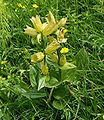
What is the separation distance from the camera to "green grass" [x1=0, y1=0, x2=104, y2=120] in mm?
1550

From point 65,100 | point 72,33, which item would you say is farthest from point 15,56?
point 65,100

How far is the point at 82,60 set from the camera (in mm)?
1635

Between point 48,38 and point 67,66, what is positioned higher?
point 48,38

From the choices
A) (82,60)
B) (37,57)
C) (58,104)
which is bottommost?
(58,104)

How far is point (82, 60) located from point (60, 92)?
18 centimetres

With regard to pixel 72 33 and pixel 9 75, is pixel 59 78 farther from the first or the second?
pixel 72 33

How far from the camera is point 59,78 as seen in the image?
160cm

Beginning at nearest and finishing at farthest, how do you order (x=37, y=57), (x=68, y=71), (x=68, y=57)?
(x=37, y=57) → (x=68, y=71) → (x=68, y=57)

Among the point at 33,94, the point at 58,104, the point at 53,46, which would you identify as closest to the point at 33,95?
the point at 33,94

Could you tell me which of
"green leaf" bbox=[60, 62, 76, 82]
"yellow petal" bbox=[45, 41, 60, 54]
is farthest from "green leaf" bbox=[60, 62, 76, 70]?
"yellow petal" bbox=[45, 41, 60, 54]

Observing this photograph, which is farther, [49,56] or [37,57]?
[49,56]

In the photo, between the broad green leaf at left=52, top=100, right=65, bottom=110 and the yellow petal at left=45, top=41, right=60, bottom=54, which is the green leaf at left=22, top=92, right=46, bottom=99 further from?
the yellow petal at left=45, top=41, right=60, bottom=54

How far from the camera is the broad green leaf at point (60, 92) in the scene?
A: 5.17 feet

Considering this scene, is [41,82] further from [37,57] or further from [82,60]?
[82,60]
